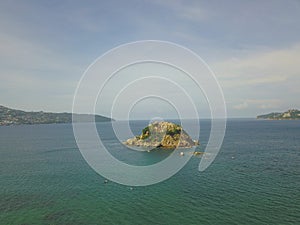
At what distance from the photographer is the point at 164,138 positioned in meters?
115

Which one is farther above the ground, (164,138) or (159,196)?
(164,138)

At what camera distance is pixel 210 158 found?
85062 millimetres

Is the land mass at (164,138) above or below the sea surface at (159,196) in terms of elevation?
above

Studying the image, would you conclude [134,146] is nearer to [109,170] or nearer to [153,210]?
[109,170]

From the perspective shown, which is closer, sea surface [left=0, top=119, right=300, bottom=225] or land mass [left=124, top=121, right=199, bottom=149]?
sea surface [left=0, top=119, right=300, bottom=225]

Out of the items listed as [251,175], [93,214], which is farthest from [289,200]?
[93,214]

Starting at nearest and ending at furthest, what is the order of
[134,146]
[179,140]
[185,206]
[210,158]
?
[185,206], [210,158], [179,140], [134,146]

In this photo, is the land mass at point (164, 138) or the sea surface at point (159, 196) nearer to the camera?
the sea surface at point (159, 196)

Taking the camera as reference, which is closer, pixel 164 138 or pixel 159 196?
pixel 159 196

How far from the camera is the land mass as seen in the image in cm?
11186

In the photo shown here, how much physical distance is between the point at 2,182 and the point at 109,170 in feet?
83.0

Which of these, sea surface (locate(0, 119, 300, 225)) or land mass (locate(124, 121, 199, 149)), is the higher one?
land mass (locate(124, 121, 199, 149))

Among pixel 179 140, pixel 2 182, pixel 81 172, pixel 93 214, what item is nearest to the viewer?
pixel 93 214

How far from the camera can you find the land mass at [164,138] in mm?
111863
